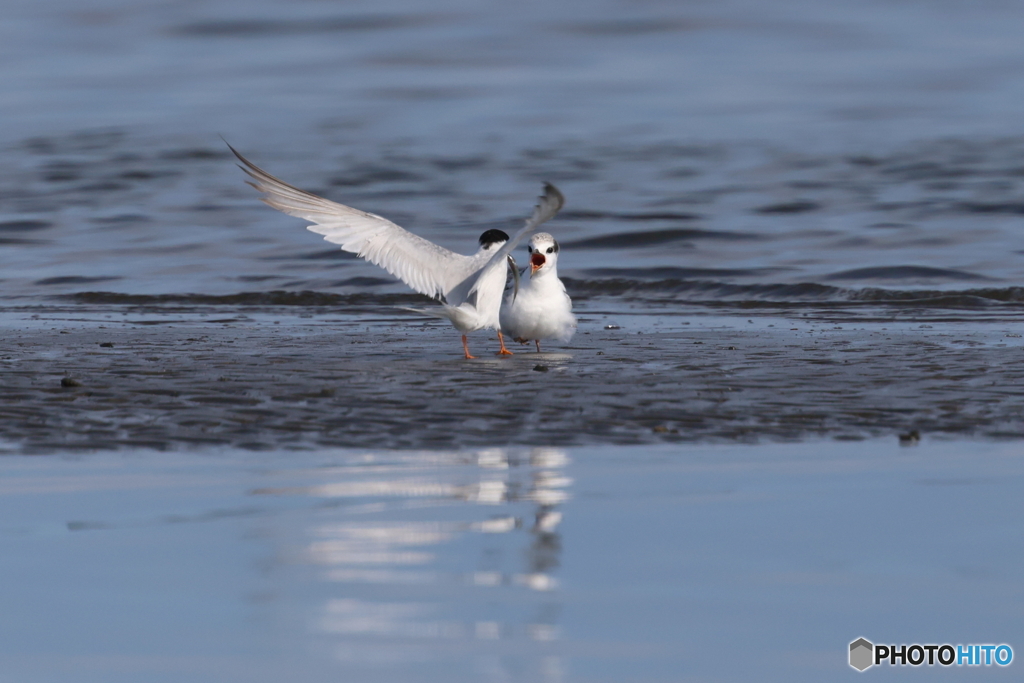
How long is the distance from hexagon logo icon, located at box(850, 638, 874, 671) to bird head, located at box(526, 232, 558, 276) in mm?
4685

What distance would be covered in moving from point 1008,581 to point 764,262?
9234mm

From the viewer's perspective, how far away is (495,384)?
237 inches

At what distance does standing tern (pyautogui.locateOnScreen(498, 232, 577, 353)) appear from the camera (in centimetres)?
732

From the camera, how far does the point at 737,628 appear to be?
2.80 m

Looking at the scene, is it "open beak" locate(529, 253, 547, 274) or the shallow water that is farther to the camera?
"open beak" locate(529, 253, 547, 274)

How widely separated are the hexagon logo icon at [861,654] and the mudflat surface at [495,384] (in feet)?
6.68

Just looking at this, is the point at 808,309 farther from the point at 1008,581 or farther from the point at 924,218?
the point at 1008,581

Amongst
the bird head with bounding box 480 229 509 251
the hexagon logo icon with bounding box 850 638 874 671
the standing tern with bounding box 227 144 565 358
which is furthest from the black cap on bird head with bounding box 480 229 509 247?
the hexagon logo icon with bounding box 850 638 874 671

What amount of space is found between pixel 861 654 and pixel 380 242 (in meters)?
5.01

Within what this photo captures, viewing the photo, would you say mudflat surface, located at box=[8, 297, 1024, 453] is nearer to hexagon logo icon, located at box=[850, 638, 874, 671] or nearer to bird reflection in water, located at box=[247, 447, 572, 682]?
bird reflection in water, located at box=[247, 447, 572, 682]

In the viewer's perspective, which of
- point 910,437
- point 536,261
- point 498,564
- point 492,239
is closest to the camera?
point 498,564

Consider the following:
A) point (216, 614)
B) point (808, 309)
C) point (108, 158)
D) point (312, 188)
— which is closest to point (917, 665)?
point (216, 614)

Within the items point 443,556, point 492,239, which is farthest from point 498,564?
point 492,239

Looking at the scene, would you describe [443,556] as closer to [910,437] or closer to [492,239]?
[910,437]
